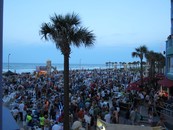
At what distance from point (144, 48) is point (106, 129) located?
35.5 meters

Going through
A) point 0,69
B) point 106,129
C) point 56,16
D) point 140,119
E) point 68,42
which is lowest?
point 140,119

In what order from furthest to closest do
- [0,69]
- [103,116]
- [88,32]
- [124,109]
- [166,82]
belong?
[166,82], [124,109], [103,116], [88,32], [0,69]

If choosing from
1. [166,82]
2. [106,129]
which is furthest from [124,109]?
[106,129]

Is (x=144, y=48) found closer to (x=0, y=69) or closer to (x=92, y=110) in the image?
(x=92, y=110)

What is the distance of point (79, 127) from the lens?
471 inches

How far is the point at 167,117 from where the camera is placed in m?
17.7

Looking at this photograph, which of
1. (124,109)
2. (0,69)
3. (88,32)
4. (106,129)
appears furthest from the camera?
(124,109)

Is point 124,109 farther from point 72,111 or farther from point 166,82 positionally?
point 166,82

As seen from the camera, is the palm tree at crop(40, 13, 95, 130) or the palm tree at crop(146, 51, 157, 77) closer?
the palm tree at crop(40, 13, 95, 130)

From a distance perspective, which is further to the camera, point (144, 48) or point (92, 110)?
point (144, 48)

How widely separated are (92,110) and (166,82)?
10.5 meters

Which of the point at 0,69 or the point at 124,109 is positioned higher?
the point at 0,69

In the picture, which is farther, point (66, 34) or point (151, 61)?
point (151, 61)

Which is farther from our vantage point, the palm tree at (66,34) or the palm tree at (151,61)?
the palm tree at (151,61)
